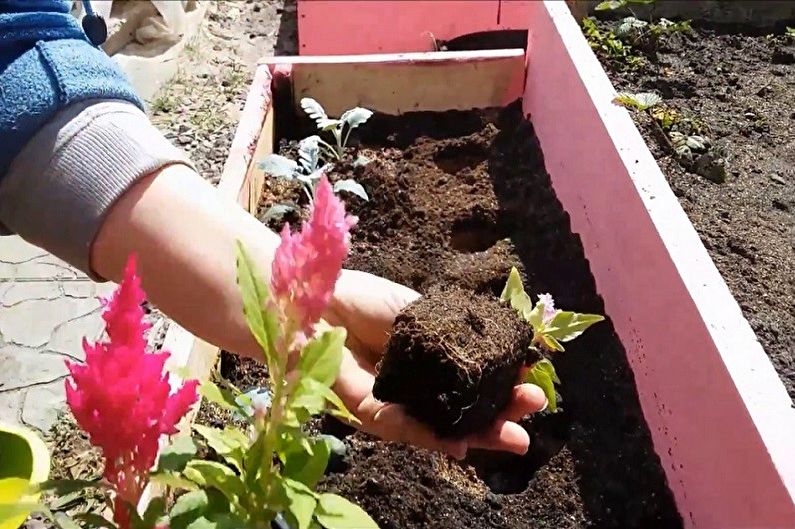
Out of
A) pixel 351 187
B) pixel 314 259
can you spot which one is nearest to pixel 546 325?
pixel 351 187

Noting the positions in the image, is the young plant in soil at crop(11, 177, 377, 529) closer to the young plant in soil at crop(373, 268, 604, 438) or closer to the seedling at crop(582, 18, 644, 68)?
the young plant in soil at crop(373, 268, 604, 438)

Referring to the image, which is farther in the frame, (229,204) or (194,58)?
(194,58)

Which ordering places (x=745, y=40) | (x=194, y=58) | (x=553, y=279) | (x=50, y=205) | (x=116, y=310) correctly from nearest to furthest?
(x=116, y=310) < (x=50, y=205) < (x=553, y=279) < (x=745, y=40) < (x=194, y=58)

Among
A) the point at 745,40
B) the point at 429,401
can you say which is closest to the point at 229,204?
the point at 429,401

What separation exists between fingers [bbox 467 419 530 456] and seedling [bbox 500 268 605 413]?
0.16 metres

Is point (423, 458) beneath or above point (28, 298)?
above

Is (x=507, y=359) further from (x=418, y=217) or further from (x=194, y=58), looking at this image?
(x=194, y=58)

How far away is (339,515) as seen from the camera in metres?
0.82

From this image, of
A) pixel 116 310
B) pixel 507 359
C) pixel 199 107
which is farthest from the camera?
pixel 199 107

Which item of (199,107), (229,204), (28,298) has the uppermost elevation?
(229,204)

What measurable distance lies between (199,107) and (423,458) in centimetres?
191

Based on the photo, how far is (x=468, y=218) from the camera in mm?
2055

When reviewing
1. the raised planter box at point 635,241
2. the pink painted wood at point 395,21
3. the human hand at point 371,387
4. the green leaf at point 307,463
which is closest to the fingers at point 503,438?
the human hand at point 371,387

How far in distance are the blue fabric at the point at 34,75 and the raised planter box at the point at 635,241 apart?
0.81 metres
